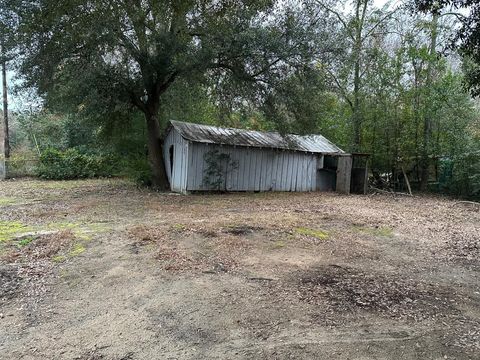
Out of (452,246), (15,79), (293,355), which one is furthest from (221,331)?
(15,79)

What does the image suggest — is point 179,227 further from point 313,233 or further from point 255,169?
point 255,169

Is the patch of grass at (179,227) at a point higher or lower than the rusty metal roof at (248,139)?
lower

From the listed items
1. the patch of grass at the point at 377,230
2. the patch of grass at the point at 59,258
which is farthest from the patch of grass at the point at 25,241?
the patch of grass at the point at 377,230

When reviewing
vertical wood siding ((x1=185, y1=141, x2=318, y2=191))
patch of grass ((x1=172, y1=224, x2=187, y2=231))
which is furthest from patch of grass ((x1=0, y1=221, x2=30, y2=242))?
vertical wood siding ((x1=185, y1=141, x2=318, y2=191))

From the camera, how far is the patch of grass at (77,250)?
216 inches

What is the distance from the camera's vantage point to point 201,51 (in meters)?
10.8

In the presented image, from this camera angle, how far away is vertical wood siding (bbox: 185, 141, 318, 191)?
13.5 meters

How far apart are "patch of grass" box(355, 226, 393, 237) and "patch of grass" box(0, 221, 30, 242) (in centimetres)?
642

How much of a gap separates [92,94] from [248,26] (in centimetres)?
496

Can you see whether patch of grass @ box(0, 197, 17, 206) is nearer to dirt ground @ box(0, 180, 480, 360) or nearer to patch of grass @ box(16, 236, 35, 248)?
dirt ground @ box(0, 180, 480, 360)

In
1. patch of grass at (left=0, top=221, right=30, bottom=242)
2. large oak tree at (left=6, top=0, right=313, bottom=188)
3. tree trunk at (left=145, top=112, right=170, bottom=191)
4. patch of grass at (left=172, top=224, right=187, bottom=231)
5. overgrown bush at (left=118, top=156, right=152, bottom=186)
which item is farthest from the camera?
overgrown bush at (left=118, top=156, right=152, bottom=186)

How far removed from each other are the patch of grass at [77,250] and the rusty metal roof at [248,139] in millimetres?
7557

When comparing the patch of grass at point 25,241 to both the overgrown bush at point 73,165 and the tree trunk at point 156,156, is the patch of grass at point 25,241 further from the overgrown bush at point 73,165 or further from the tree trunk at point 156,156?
the overgrown bush at point 73,165

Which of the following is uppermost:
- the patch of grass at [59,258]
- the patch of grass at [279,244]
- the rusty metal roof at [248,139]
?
the rusty metal roof at [248,139]
